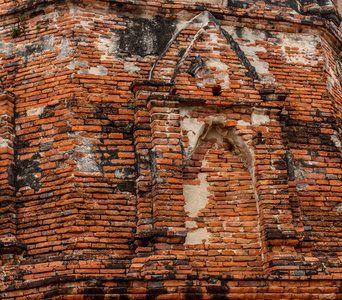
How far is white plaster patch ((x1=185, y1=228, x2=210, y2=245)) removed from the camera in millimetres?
8477

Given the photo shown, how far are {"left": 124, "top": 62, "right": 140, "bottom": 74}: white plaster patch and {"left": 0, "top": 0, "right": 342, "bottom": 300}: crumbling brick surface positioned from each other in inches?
2.9

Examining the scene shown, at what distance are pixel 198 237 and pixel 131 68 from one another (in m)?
2.76

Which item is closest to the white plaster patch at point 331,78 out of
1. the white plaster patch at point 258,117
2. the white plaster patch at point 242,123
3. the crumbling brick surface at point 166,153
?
the crumbling brick surface at point 166,153

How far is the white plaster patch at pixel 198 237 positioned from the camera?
8.48 meters

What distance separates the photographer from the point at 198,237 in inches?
336

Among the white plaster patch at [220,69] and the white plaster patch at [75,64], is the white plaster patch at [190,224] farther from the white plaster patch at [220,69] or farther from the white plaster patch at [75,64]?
the white plaster patch at [75,64]

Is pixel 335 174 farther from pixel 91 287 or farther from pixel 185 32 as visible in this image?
pixel 91 287

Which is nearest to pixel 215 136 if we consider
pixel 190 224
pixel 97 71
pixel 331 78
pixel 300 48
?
pixel 190 224

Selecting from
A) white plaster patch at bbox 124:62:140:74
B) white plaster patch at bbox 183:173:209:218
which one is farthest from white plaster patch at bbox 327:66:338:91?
white plaster patch at bbox 124:62:140:74

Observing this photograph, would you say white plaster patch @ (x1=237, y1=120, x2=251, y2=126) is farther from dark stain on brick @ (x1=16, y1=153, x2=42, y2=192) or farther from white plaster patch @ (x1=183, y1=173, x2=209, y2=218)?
dark stain on brick @ (x1=16, y1=153, x2=42, y2=192)

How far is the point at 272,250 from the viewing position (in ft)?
27.5

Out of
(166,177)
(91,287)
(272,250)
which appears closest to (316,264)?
(272,250)

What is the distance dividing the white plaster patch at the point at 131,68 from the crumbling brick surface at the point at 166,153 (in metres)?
0.07

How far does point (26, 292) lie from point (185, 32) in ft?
15.3
